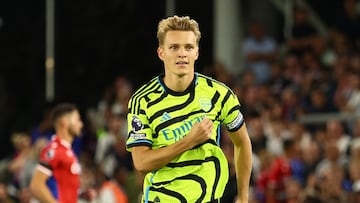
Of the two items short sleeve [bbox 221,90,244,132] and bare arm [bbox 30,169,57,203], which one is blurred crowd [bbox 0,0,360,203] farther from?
short sleeve [bbox 221,90,244,132]

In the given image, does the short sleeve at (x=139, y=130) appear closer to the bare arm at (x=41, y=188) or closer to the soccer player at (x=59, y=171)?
the bare arm at (x=41, y=188)

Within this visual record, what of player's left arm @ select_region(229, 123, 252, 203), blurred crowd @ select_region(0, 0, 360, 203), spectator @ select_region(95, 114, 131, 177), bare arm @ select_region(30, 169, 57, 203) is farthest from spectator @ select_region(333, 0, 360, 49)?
player's left arm @ select_region(229, 123, 252, 203)

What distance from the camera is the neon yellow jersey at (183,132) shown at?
709 centimetres

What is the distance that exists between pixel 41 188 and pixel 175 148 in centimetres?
344

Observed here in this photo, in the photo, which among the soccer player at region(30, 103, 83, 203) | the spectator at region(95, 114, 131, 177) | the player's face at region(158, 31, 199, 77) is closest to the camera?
the player's face at region(158, 31, 199, 77)

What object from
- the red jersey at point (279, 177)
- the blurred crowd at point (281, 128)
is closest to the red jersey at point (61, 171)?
the blurred crowd at point (281, 128)

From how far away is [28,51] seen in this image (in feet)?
59.6

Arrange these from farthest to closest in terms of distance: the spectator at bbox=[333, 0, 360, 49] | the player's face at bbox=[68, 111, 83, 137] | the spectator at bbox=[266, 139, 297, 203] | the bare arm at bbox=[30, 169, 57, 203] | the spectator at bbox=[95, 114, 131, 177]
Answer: the spectator at bbox=[333, 0, 360, 49] → the spectator at bbox=[95, 114, 131, 177] → the spectator at bbox=[266, 139, 297, 203] → the player's face at bbox=[68, 111, 83, 137] → the bare arm at bbox=[30, 169, 57, 203]

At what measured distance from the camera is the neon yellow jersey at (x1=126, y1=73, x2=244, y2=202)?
7094mm

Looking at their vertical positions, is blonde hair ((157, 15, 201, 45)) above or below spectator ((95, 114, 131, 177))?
above

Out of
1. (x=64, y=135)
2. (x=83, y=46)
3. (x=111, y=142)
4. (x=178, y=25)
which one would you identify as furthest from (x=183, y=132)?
(x=83, y=46)

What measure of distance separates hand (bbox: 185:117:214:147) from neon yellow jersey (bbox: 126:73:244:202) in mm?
134

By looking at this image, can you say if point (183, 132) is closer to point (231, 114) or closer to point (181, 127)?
point (181, 127)

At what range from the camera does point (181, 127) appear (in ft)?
23.3
